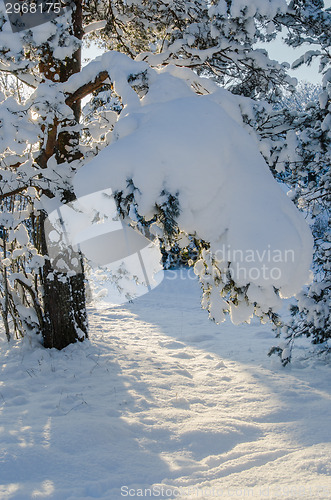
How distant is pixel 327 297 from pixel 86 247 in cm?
383

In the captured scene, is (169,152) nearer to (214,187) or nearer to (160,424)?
(214,187)

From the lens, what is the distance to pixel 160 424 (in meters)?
3.64

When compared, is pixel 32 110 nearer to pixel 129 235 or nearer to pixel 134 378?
pixel 129 235

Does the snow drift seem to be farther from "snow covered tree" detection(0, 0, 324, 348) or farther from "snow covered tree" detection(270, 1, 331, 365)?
"snow covered tree" detection(270, 1, 331, 365)

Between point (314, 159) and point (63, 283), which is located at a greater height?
point (314, 159)

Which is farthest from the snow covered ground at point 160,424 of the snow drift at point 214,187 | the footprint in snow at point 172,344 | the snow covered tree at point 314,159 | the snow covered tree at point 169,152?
the snow drift at point 214,187

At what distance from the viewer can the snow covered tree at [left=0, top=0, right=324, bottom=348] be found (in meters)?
2.74

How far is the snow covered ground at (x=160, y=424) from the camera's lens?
8.86ft

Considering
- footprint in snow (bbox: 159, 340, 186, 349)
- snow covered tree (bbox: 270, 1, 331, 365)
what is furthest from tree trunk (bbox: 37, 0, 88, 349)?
snow covered tree (bbox: 270, 1, 331, 365)

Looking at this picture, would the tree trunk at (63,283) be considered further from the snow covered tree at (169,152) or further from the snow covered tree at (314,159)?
the snow covered tree at (314,159)

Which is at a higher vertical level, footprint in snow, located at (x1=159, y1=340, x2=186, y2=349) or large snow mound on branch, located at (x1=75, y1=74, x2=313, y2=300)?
large snow mound on branch, located at (x1=75, y1=74, x2=313, y2=300)

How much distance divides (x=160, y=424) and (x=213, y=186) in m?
2.51

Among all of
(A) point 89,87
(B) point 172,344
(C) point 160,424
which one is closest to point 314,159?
(A) point 89,87

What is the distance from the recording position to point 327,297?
17.1 feet
